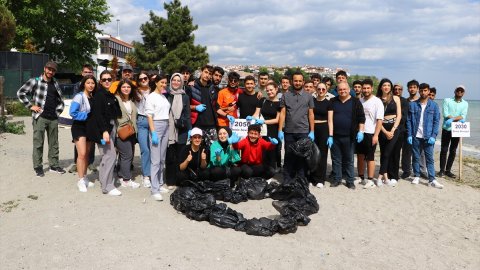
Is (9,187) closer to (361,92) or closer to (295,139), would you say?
(295,139)

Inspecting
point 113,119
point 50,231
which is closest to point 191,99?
point 113,119

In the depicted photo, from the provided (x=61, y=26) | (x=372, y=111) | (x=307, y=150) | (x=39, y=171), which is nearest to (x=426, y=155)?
(x=372, y=111)

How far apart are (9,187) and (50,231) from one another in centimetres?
230

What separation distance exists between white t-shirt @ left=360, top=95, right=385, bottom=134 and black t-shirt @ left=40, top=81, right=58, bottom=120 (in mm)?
5374

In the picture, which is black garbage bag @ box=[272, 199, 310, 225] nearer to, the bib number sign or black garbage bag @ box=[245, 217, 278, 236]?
black garbage bag @ box=[245, 217, 278, 236]

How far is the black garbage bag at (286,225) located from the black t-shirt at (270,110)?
249 cm

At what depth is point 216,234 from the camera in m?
4.93

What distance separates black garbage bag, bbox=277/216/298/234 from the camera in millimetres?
5016

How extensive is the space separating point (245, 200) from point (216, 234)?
1.45 metres

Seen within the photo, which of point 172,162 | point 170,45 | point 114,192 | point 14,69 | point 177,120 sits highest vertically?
point 170,45

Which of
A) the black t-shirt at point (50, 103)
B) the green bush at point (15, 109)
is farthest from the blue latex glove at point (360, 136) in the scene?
the green bush at point (15, 109)

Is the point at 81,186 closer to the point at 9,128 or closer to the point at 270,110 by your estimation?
the point at 270,110

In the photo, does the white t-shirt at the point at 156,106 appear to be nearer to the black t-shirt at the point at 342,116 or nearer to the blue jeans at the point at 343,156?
the black t-shirt at the point at 342,116

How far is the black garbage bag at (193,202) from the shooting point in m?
5.37
